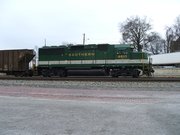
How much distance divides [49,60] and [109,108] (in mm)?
22159

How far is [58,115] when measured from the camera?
34.2ft

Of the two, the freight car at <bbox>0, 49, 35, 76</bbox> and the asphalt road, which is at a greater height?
the freight car at <bbox>0, 49, 35, 76</bbox>

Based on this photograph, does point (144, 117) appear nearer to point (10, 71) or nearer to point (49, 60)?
point (49, 60)

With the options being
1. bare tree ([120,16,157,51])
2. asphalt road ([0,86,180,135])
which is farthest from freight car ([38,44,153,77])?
bare tree ([120,16,157,51])


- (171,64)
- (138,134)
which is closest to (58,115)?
(138,134)

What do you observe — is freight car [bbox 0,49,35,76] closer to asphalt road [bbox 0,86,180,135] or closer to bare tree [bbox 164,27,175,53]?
asphalt road [bbox 0,86,180,135]

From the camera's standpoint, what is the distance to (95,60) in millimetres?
31719

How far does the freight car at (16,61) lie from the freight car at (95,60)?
1.22 meters

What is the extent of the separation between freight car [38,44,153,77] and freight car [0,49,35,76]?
47.9 inches

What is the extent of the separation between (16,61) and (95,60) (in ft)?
25.8

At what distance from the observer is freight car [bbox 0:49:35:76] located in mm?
33969

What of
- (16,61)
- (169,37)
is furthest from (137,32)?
(16,61)

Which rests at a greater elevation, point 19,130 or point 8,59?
point 8,59

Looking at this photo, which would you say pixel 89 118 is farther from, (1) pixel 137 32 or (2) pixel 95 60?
(1) pixel 137 32
